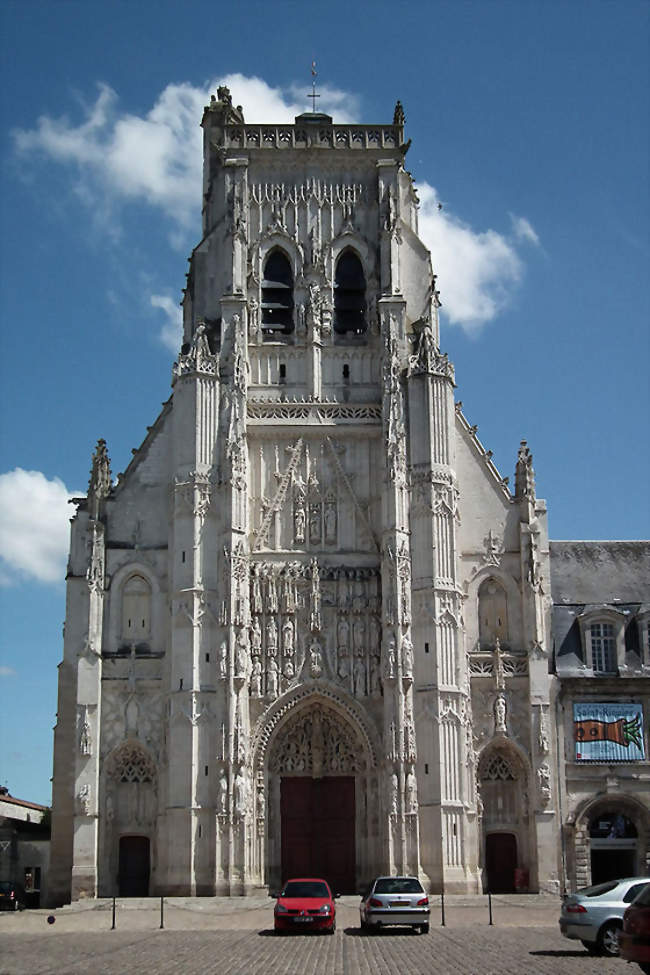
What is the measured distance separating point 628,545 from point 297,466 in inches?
524

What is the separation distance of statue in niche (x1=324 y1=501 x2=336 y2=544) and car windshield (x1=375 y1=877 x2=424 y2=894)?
56.9 ft

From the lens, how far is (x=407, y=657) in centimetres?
4366

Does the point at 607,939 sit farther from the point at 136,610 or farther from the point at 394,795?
the point at 136,610

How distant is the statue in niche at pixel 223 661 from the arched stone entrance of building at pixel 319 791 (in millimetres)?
2206

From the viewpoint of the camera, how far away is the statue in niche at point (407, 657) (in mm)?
43500

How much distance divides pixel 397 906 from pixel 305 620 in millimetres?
16511

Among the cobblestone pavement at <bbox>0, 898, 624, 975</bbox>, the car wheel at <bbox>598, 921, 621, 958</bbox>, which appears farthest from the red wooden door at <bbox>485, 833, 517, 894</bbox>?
the car wheel at <bbox>598, 921, 621, 958</bbox>

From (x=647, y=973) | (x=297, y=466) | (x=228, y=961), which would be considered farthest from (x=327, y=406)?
(x=647, y=973)

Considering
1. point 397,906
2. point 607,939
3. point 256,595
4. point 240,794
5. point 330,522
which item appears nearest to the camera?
point 607,939

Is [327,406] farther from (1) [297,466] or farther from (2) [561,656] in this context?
(2) [561,656]

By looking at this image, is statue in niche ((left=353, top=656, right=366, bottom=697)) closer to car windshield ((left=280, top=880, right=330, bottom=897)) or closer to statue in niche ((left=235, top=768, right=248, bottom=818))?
statue in niche ((left=235, top=768, right=248, bottom=818))

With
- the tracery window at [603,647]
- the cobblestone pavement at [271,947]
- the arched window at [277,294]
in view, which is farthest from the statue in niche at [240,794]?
the arched window at [277,294]

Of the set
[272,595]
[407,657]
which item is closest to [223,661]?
[272,595]

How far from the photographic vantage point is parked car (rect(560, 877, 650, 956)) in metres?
24.2
